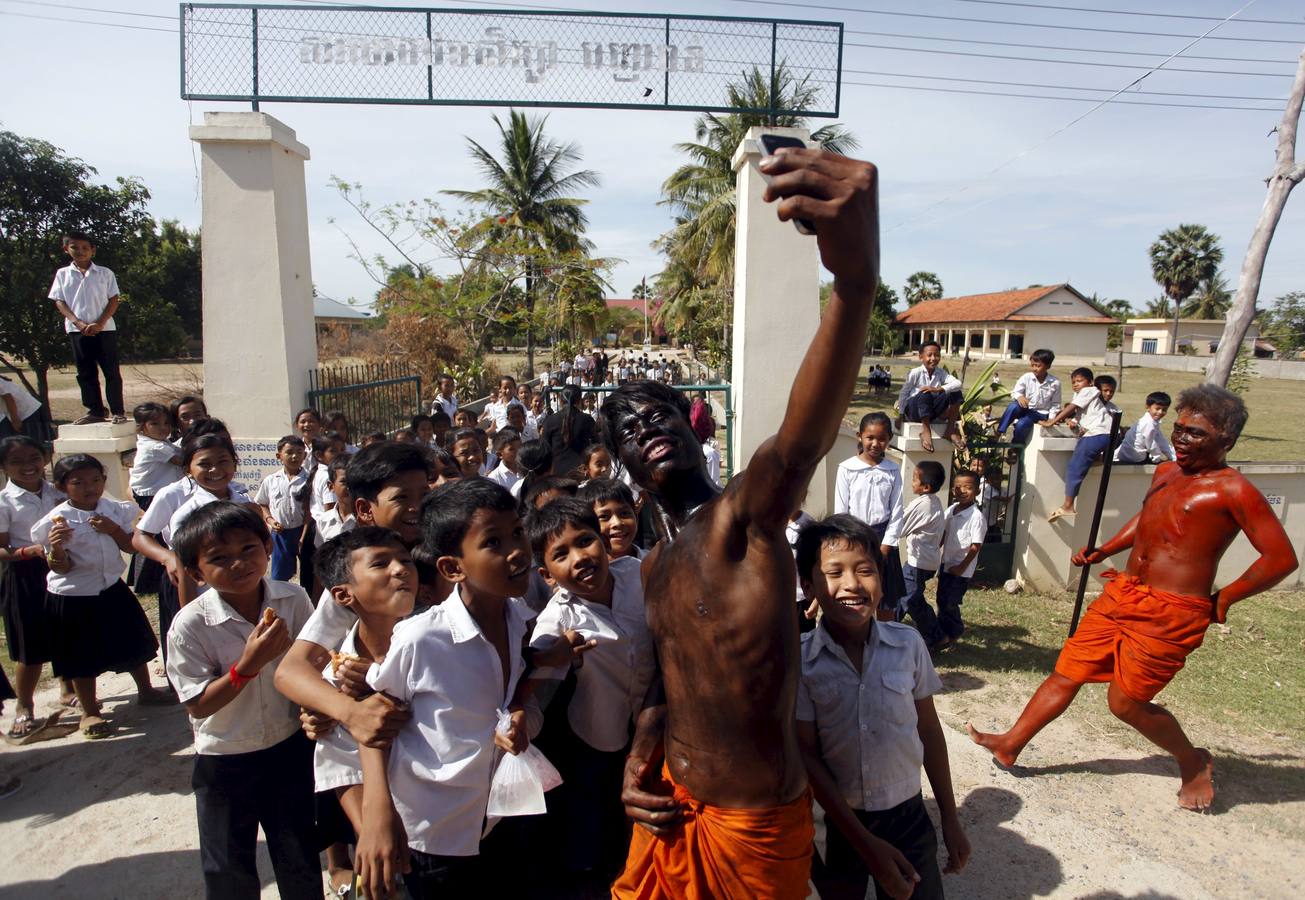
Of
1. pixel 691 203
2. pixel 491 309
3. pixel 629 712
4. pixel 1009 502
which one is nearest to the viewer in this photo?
pixel 629 712

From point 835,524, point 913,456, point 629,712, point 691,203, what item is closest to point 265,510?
point 629,712

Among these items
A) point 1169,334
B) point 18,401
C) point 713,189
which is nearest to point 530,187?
point 713,189

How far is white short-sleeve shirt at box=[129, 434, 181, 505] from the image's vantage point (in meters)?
4.46

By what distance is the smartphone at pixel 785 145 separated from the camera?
1.08 m

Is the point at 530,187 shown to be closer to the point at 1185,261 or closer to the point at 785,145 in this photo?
the point at 785,145

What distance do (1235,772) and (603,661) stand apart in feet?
11.4

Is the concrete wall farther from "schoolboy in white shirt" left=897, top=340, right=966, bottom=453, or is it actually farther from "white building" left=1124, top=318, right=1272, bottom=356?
"schoolboy in white shirt" left=897, top=340, right=966, bottom=453

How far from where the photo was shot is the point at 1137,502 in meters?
6.20

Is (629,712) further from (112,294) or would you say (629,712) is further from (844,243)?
(112,294)

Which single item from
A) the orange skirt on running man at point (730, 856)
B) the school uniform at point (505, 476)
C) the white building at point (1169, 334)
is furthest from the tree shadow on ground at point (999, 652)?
the white building at point (1169, 334)

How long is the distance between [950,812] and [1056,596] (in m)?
4.85

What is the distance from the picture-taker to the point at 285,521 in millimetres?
4465

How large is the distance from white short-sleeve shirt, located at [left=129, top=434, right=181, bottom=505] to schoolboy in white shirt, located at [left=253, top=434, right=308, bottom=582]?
0.60 metres

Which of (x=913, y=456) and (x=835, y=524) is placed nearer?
(x=835, y=524)
